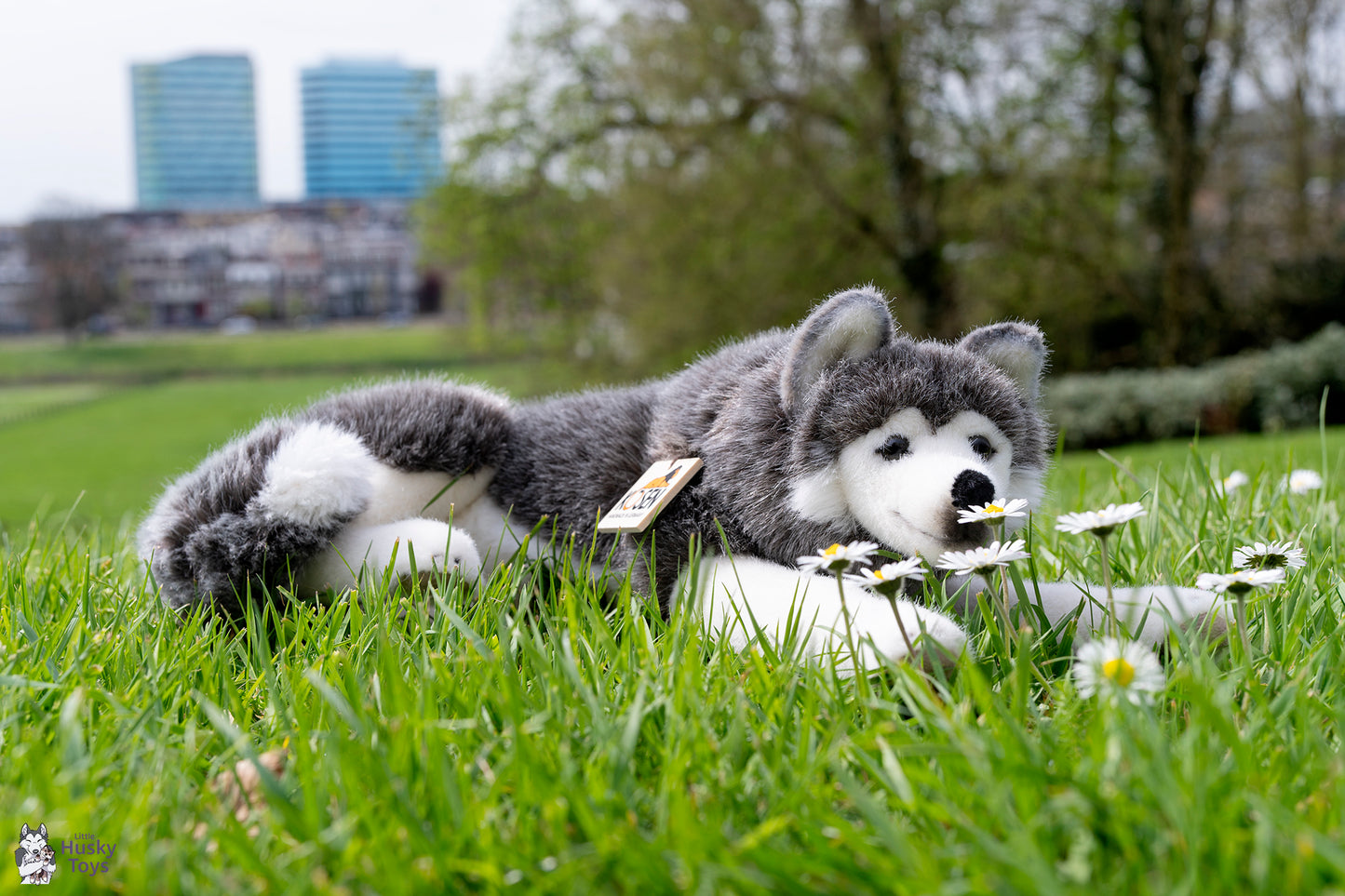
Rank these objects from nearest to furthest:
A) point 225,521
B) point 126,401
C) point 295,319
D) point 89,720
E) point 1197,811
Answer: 1. point 1197,811
2. point 89,720
3. point 225,521
4. point 126,401
5. point 295,319

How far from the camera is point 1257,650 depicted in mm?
1429

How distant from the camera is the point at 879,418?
1.53m

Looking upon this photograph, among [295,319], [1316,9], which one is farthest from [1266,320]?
[295,319]

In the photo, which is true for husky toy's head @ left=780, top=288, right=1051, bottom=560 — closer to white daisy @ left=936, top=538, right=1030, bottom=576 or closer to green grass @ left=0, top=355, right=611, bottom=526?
white daisy @ left=936, top=538, right=1030, bottom=576

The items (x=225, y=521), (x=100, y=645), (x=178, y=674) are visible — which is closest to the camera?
(x=178, y=674)

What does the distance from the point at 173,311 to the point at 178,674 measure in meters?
82.8

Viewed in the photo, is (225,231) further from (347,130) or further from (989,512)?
(989,512)

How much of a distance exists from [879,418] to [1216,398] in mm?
9704

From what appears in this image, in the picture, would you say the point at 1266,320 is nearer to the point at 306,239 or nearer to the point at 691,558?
the point at 691,558

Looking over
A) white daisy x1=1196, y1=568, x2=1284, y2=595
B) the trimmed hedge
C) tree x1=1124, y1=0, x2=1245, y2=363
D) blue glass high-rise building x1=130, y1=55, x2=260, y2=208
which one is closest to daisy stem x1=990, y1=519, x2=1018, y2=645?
white daisy x1=1196, y1=568, x2=1284, y2=595

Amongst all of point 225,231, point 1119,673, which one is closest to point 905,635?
point 1119,673

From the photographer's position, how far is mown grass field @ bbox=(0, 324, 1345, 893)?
0.89 metres

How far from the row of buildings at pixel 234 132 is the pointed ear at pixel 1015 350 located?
8124 cm

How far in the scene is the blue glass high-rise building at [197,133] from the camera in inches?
3834
